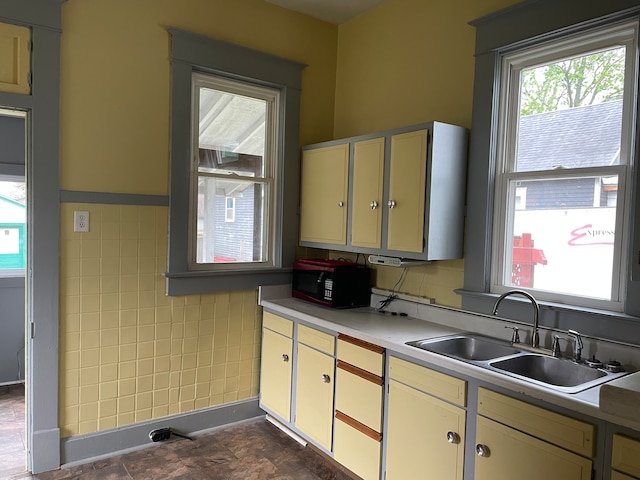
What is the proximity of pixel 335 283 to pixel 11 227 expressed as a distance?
9.81 ft

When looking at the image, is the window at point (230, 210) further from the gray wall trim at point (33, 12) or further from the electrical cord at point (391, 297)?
the gray wall trim at point (33, 12)

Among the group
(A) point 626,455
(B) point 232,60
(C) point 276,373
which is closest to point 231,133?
(B) point 232,60

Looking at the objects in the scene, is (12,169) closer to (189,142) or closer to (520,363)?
(189,142)

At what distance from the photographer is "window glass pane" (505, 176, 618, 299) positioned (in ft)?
7.32

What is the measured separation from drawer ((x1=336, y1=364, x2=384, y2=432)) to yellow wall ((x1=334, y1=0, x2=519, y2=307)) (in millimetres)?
713

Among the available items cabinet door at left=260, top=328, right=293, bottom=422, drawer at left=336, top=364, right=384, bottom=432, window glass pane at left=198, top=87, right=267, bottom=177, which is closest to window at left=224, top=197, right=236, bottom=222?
window glass pane at left=198, top=87, right=267, bottom=177

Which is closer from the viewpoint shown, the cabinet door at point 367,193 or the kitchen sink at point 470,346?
the kitchen sink at point 470,346

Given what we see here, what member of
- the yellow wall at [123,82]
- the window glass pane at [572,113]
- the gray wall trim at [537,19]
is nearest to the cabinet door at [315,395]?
the yellow wall at [123,82]

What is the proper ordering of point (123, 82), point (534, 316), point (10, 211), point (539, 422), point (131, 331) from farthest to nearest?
1. point (10, 211)
2. point (131, 331)
3. point (123, 82)
4. point (534, 316)
5. point (539, 422)

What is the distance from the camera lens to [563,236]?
2391 mm

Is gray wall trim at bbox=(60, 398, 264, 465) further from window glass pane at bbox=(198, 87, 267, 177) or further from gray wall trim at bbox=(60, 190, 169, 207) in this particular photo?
window glass pane at bbox=(198, 87, 267, 177)

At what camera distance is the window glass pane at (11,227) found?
13.5ft

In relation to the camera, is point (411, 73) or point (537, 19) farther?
point (411, 73)

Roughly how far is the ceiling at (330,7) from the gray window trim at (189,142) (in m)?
0.40
